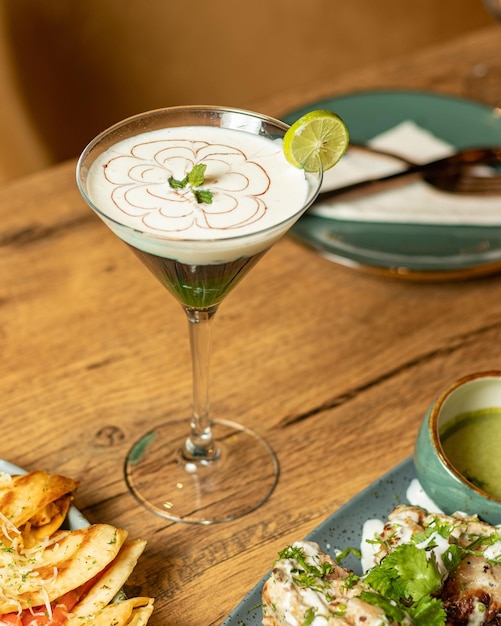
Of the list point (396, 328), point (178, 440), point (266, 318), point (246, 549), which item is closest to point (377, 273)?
point (396, 328)

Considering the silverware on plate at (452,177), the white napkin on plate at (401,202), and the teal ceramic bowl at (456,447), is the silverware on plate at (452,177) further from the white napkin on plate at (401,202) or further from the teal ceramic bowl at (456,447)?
the teal ceramic bowl at (456,447)

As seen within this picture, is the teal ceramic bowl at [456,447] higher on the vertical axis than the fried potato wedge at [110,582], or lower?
lower

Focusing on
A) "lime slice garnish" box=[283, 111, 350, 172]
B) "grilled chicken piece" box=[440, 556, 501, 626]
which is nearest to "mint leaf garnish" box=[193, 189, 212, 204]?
"lime slice garnish" box=[283, 111, 350, 172]

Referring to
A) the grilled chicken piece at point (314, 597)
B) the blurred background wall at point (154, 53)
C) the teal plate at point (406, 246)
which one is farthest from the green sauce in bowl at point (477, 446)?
the blurred background wall at point (154, 53)

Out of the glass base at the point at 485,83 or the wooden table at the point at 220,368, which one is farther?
the glass base at the point at 485,83

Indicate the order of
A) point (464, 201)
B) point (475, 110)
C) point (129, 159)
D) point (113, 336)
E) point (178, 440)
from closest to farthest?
point (129, 159) < point (178, 440) < point (113, 336) < point (464, 201) < point (475, 110)

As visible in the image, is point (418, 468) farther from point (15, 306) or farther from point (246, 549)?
point (15, 306)

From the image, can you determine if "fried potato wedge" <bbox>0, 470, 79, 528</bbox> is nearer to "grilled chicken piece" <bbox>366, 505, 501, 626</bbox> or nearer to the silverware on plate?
"grilled chicken piece" <bbox>366, 505, 501, 626</bbox>
